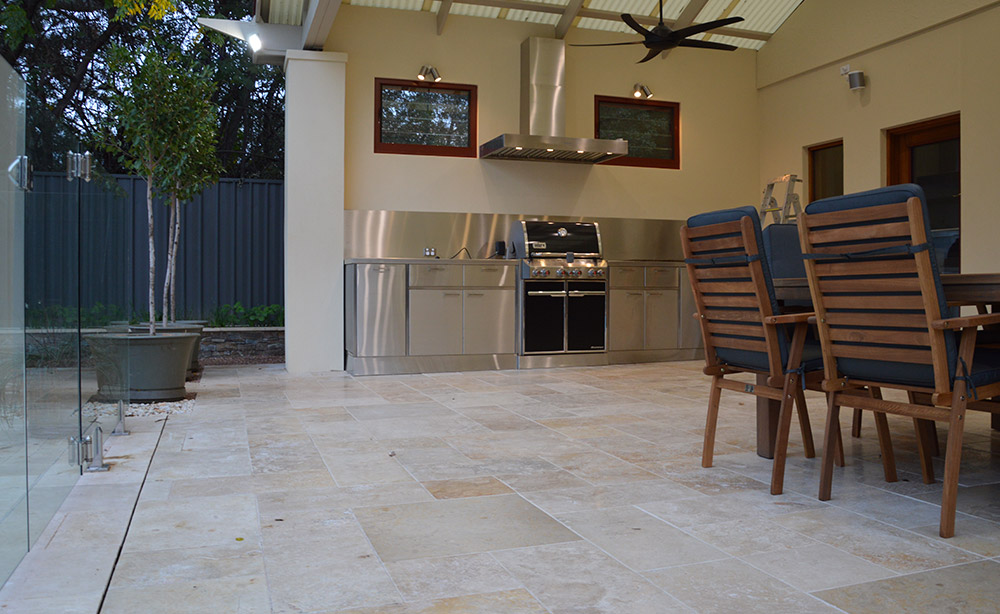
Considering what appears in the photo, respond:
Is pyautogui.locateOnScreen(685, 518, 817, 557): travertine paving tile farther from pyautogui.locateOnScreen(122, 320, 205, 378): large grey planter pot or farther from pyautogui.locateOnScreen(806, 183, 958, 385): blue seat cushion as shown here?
pyautogui.locateOnScreen(122, 320, 205, 378): large grey planter pot

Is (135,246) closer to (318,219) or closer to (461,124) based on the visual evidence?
(318,219)

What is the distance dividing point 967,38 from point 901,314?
4693 mm

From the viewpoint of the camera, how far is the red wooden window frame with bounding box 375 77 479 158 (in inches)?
267

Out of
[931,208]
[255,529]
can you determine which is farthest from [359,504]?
[931,208]

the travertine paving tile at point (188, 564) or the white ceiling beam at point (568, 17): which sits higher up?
the white ceiling beam at point (568, 17)

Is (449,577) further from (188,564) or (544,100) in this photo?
(544,100)

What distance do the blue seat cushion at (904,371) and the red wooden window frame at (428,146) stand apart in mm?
4994

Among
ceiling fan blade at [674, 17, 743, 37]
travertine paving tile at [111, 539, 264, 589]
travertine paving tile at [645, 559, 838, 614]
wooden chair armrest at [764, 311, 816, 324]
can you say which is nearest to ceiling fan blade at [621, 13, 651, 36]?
ceiling fan blade at [674, 17, 743, 37]

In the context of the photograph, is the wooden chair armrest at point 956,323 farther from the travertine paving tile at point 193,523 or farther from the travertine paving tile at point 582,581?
the travertine paving tile at point 193,523

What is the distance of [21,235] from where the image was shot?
1.96 meters

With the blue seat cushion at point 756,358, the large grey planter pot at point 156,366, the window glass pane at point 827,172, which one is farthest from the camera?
the window glass pane at point 827,172

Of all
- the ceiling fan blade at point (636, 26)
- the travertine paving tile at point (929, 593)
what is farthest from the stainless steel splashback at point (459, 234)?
the travertine paving tile at point (929, 593)

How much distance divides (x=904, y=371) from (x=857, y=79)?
521 cm

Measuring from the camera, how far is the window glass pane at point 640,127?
24.7ft
